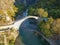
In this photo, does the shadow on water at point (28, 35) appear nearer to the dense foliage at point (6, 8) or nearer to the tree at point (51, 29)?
the tree at point (51, 29)

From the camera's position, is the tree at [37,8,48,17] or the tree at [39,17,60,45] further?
the tree at [37,8,48,17]

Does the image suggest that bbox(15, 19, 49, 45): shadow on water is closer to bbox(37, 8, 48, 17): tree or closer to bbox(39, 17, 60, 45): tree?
bbox(39, 17, 60, 45): tree

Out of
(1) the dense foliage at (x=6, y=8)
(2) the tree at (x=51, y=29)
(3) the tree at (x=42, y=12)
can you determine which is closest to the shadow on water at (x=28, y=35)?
(2) the tree at (x=51, y=29)

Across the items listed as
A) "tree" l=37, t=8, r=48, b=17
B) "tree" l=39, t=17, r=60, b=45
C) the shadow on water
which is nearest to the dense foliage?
the shadow on water

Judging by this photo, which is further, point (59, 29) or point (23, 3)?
point (23, 3)

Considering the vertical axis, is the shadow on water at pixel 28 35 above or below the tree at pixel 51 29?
below

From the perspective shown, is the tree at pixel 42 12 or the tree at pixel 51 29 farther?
the tree at pixel 42 12

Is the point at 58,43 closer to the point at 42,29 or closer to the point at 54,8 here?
the point at 42,29

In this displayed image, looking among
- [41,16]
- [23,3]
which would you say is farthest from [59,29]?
[23,3]
